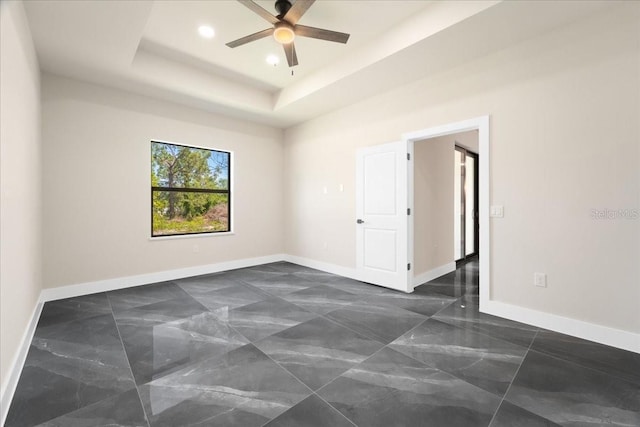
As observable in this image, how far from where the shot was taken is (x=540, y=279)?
9.02 ft

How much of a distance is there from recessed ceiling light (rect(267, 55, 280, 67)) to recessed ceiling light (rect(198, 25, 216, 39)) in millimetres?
745

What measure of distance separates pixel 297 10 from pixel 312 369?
9.37 ft

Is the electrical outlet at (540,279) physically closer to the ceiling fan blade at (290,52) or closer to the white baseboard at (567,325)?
the white baseboard at (567,325)

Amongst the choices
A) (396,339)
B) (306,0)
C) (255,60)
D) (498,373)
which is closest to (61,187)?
(255,60)

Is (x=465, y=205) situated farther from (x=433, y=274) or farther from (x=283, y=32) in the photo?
(x=283, y=32)

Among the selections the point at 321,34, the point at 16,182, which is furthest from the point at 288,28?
the point at 16,182

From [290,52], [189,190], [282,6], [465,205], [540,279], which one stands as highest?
[282,6]

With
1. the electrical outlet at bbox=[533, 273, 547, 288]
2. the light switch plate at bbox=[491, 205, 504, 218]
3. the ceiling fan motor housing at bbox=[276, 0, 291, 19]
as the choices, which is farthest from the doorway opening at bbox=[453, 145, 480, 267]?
the ceiling fan motor housing at bbox=[276, 0, 291, 19]

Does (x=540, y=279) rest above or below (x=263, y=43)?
below

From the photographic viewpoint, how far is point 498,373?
6.52 feet

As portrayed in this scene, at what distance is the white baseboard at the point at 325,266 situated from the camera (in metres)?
4.64

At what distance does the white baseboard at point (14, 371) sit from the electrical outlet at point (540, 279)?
4006 millimetres

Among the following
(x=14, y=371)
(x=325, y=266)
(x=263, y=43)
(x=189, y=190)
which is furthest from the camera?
(x=325, y=266)

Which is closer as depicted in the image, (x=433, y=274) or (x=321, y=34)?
(x=321, y=34)
